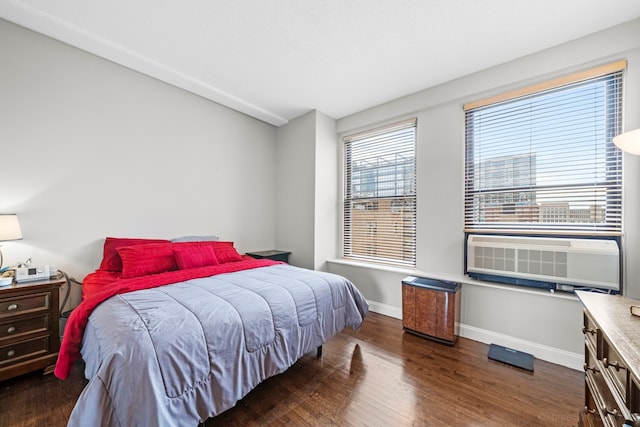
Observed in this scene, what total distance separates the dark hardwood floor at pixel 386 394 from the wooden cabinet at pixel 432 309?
0.75 feet

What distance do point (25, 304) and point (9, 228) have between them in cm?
58

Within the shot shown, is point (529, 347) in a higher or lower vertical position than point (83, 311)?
lower

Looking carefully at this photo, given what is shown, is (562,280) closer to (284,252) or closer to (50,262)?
(284,252)

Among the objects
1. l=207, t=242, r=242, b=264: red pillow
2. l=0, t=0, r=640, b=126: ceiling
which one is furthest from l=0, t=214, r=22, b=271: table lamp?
l=0, t=0, r=640, b=126: ceiling

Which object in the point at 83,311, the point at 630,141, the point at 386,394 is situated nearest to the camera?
the point at 630,141

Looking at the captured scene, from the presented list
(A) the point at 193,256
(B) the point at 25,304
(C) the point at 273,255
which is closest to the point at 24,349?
(B) the point at 25,304

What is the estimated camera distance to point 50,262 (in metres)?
2.31

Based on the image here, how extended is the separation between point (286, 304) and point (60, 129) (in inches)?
105

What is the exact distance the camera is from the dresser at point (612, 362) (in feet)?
2.83

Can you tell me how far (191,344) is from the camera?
52.0 inches

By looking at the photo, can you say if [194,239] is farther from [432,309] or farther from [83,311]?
[432,309]

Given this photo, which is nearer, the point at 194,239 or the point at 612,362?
the point at 612,362

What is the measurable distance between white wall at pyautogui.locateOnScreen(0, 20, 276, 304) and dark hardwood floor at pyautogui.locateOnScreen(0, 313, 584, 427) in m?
1.21

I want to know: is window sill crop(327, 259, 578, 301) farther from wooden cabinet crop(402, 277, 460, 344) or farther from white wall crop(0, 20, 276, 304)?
white wall crop(0, 20, 276, 304)
